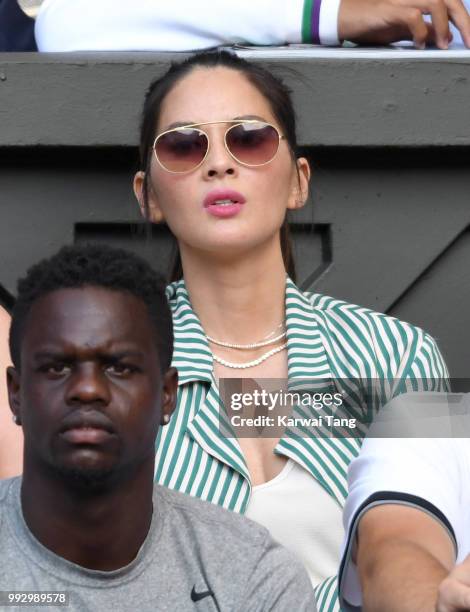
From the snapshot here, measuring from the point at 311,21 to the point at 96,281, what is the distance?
1.31m

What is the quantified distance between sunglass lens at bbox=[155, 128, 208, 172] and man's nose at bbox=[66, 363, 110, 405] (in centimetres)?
88

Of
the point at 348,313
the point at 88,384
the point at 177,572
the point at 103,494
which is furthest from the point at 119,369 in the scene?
the point at 348,313

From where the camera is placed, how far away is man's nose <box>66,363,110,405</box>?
2.08 metres

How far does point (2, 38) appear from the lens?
141 inches

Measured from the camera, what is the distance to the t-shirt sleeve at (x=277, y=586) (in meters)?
2.13

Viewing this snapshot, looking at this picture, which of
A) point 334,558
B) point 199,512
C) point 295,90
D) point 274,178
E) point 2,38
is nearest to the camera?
point 199,512

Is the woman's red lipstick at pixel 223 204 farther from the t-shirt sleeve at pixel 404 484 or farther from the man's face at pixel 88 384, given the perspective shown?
the t-shirt sleeve at pixel 404 484

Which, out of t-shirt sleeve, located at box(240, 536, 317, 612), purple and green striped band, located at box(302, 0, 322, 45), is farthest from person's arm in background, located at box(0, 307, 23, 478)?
purple and green striped band, located at box(302, 0, 322, 45)

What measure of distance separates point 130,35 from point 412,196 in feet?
2.47

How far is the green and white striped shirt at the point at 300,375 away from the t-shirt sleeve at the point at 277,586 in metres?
0.35

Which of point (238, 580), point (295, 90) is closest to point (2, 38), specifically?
point (295, 90)

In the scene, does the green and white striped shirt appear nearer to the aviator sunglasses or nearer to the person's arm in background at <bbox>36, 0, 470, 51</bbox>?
the aviator sunglasses

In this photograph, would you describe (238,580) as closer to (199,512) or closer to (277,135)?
(199,512)

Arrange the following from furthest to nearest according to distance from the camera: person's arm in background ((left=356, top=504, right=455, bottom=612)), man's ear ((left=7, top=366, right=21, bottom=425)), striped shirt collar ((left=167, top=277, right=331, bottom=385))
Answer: striped shirt collar ((left=167, top=277, right=331, bottom=385))
man's ear ((left=7, top=366, right=21, bottom=425))
person's arm in background ((left=356, top=504, right=455, bottom=612))
